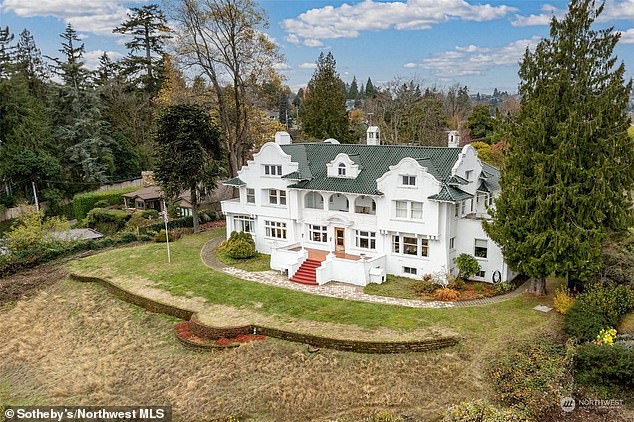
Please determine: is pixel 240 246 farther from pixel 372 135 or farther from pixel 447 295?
pixel 447 295

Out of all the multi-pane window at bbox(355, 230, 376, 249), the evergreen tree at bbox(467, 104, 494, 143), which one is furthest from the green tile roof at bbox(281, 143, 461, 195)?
the evergreen tree at bbox(467, 104, 494, 143)

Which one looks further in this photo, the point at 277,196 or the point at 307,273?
the point at 277,196

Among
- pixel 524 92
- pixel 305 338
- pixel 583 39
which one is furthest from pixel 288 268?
pixel 583 39

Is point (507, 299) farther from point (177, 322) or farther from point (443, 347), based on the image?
point (177, 322)

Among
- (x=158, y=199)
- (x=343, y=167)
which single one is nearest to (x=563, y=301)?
(x=343, y=167)

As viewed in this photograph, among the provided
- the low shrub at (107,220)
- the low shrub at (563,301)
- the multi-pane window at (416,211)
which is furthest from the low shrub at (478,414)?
the low shrub at (107,220)

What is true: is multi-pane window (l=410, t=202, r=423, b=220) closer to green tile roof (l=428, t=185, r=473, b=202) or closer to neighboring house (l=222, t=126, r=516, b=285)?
→ neighboring house (l=222, t=126, r=516, b=285)

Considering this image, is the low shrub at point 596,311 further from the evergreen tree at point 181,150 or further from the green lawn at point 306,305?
the evergreen tree at point 181,150
